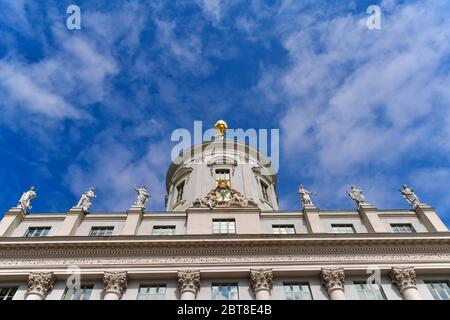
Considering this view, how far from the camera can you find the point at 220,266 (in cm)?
2531

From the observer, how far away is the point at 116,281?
79.6 feet

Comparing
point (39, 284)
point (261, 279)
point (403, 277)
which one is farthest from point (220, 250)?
point (403, 277)

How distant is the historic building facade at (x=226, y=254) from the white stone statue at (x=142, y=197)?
1503 mm

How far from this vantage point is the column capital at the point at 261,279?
24.0 metres

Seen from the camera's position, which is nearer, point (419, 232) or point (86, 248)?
point (86, 248)

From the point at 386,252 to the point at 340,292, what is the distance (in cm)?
527

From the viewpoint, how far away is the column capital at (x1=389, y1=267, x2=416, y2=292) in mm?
23938

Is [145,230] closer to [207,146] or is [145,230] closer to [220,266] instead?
[220,266]

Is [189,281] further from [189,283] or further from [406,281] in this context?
[406,281]

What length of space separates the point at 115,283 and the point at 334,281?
47.8 ft

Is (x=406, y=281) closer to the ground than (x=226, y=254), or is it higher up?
closer to the ground

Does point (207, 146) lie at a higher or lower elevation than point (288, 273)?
higher
